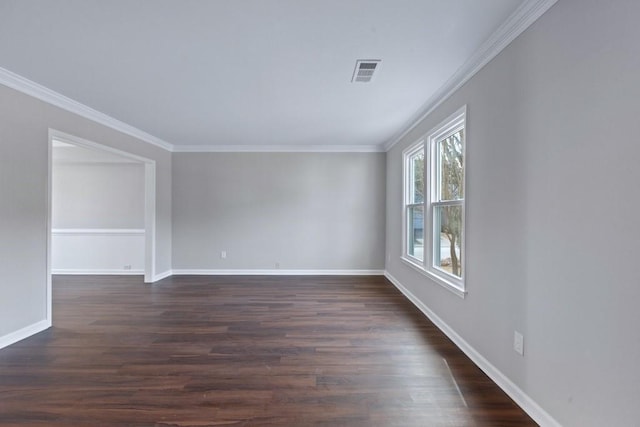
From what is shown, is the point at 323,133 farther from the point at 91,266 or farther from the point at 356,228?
the point at 91,266

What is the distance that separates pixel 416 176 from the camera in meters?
4.32

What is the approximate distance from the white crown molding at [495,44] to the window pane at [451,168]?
43cm

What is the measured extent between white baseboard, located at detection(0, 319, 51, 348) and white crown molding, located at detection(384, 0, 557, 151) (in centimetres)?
471

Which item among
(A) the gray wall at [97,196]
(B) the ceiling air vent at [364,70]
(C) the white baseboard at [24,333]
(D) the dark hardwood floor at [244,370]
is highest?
(B) the ceiling air vent at [364,70]

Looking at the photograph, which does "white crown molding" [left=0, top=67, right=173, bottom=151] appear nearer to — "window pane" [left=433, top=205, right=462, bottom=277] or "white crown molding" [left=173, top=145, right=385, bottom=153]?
"white crown molding" [left=173, top=145, right=385, bottom=153]

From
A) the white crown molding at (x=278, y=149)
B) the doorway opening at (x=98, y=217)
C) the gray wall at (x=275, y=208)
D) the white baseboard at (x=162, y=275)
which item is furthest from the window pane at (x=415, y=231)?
the doorway opening at (x=98, y=217)

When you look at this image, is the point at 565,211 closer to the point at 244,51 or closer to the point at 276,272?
the point at 244,51

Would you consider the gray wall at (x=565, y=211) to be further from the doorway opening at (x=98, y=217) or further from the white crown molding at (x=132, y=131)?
the doorway opening at (x=98, y=217)

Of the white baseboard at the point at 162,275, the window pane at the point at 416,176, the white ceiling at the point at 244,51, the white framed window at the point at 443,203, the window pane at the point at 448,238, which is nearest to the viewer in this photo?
the white ceiling at the point at 244,51

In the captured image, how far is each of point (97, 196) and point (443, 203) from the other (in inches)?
240

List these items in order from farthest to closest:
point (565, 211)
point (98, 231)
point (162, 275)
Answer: point (98, 231) → point (162, 275) → point (565, 211)

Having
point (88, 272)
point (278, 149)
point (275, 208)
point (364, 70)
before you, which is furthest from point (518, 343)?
point (88, 272)

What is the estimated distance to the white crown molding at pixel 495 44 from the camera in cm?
171

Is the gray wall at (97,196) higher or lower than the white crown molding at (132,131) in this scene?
lower
